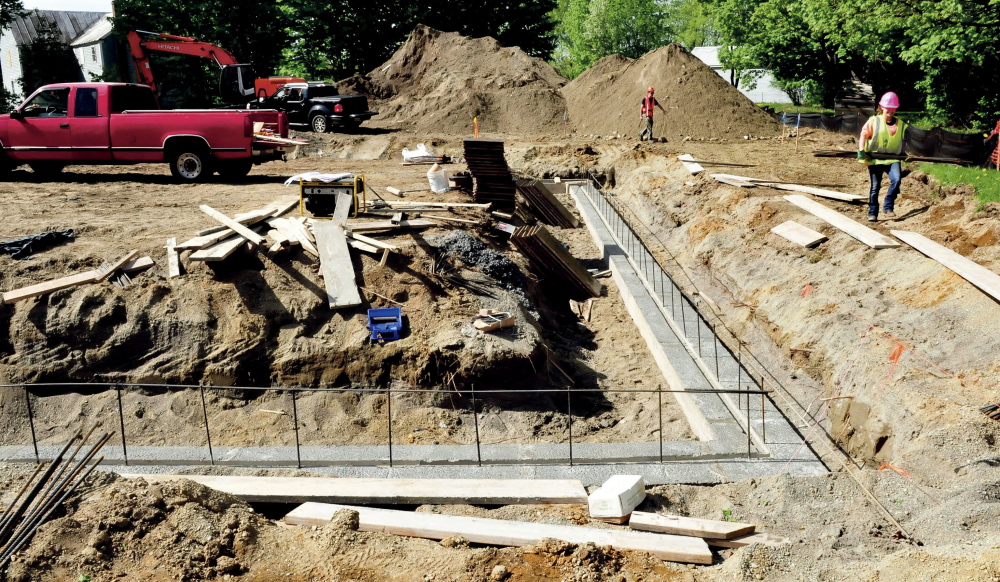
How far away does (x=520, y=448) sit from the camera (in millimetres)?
7723

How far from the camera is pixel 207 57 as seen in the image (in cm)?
2583

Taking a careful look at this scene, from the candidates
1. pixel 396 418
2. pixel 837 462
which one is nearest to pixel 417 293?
pixel 396 418

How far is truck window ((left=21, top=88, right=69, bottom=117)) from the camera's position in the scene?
50.6 feet

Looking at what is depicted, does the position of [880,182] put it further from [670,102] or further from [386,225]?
[670,102]

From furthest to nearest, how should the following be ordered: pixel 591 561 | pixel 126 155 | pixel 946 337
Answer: pixel 126 155 < pixel 946 337 < pixel 591 561

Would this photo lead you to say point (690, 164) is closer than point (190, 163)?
No

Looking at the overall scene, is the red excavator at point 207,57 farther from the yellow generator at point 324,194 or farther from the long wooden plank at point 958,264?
the long wooden plank at point 958,264

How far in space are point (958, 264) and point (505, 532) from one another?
7.04m

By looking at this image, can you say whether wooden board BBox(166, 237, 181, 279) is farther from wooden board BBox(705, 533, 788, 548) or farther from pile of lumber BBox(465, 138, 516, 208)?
wooden board BBox(705, 533, 788, 548)

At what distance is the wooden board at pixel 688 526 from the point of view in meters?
5.91

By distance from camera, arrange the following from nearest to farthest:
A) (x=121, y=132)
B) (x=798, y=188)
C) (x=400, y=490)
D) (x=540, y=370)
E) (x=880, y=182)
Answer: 1. (x=400, y=490)
2. (x=540, y=370)
3. (x=880, y=182)
4. (x=798, y=188)
5. (x=121, y=132)

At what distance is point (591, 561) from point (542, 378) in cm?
459

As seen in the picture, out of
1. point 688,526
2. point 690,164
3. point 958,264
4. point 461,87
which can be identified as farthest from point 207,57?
point 688,526

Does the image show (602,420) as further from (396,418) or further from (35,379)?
(35,379)
